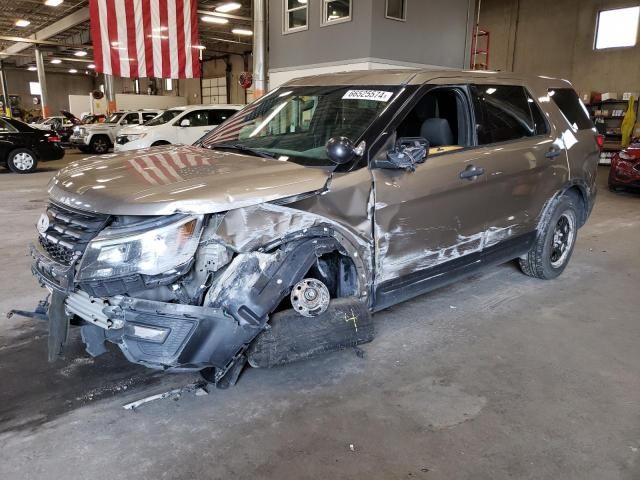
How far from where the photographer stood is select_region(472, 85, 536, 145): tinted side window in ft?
12.6

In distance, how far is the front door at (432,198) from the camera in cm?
320

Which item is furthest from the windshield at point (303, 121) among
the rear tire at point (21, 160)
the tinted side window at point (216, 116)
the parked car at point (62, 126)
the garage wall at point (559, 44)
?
the parked car at point (62, 126)

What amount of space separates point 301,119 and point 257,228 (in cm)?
149

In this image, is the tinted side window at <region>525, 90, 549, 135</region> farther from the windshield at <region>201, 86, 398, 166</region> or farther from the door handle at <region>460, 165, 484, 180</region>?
the windshield at <region>201, 86, 398, 166</region>

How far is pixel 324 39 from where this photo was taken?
45.1 ft

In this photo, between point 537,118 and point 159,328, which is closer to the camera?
point 159,328

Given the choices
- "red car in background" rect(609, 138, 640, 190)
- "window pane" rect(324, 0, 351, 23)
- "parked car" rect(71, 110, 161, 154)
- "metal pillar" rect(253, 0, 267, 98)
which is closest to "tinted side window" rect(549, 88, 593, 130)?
"red car in background" rect(609, 138, 640, 190)

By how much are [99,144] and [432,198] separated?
17.6m

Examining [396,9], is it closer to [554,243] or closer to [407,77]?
[554,243]

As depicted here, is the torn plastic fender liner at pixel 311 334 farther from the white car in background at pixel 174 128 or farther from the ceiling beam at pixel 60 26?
the ceiling beam at pixel 60 26

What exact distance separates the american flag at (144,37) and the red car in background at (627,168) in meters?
10.3

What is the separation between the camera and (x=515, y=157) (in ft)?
13.2

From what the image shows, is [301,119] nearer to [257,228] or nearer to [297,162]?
[297,162]

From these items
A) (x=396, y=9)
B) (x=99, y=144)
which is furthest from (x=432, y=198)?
(x=99, y=144)
